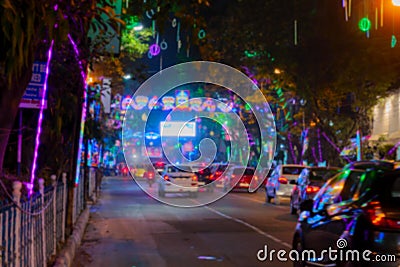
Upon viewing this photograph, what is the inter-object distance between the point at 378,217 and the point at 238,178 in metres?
27.8

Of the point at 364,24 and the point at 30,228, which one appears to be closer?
the point at 30,228

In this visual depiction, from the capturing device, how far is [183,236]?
13.6 meters

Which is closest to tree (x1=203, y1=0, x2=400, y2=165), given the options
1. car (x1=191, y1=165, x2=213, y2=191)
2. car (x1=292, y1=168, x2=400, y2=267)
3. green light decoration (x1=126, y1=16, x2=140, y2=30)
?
green light decoration (x1=126, y1=16, x2=140, y2=30)

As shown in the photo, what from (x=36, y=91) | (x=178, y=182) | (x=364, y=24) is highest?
(x=364, y=24)

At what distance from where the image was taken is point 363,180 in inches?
263

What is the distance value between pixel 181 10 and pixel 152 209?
Result: 48.6 ft

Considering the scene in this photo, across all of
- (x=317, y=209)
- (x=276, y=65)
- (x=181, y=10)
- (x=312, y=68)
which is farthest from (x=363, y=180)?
(x=276, y=65)

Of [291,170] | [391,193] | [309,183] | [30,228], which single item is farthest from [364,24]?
[30,228]

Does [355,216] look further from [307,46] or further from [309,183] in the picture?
[307,46]

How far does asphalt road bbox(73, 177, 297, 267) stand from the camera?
1048 centimetres

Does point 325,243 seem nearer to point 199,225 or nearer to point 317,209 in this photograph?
point 317,209

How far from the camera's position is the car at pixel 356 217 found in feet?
18.8

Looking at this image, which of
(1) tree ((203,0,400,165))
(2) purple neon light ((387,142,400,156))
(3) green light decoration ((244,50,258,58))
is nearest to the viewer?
(1) tree ((203,0,400,165))

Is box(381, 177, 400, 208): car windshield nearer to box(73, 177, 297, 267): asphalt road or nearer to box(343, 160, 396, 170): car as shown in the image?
box(343, 160, 396, 170): car
